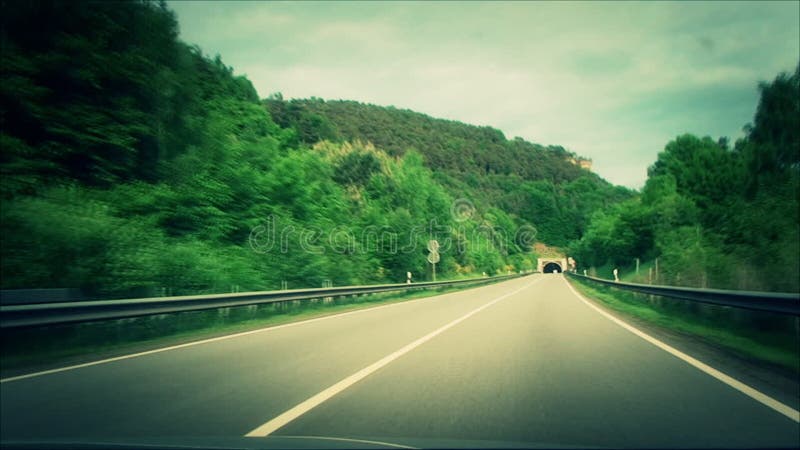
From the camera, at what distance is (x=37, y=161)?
1385 cm

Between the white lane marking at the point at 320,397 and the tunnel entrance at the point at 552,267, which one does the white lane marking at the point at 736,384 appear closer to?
the white lane marking at the point at 320,397

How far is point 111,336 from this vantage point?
10461mm

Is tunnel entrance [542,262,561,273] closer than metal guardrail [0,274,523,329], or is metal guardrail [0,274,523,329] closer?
metal guardrail [0,274,523,329]

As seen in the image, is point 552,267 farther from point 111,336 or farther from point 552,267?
point 111,336

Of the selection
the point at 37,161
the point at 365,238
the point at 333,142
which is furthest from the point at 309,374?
the point at 333,142

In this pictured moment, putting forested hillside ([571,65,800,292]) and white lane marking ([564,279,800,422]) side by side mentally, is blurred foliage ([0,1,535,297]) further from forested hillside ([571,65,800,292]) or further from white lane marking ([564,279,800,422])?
forested hillside ([571,65,800,292])

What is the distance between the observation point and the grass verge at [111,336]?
25.9ft

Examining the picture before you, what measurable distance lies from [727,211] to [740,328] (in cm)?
3552

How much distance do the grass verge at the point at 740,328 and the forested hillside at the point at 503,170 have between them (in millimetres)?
85573

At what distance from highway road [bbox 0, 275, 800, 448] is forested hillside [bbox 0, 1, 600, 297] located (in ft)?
16.0

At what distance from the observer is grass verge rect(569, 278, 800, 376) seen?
770cm

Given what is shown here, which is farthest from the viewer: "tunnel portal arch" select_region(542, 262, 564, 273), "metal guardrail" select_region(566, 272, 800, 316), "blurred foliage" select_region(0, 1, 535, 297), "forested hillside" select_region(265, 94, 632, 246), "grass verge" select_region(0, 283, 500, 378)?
"tunnel portal arch" select_region(542, 262, 564, 273)

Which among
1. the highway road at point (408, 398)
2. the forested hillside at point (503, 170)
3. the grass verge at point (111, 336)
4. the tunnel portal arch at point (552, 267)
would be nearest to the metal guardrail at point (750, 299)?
the highway road at point (408, 398)

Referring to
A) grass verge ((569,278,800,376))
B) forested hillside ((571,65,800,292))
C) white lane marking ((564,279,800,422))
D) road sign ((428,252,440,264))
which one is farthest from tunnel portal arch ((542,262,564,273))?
white lane marking ((564,279,800,422))
